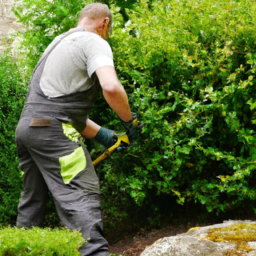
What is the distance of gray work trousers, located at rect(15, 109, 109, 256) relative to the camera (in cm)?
267

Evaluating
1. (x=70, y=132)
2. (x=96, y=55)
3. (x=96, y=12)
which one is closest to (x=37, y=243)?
(x=70, y=132)

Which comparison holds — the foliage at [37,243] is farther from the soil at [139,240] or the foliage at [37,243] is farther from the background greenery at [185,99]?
the soil at [139,240]

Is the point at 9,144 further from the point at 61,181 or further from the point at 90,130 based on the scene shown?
the point at 61,181

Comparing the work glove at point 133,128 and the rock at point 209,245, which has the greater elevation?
the work glove at point 133,128

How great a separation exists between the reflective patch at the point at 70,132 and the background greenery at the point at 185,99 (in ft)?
2.31

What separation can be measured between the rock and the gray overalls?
1.33ft

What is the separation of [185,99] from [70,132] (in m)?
1.03

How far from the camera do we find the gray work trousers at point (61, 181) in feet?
8.77

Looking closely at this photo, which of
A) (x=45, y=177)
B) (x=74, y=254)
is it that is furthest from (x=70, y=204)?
(x=74, y=254)

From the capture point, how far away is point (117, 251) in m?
3.76

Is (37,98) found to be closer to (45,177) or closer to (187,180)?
(45,177)

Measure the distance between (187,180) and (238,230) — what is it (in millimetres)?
769

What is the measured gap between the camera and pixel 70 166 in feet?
9.41

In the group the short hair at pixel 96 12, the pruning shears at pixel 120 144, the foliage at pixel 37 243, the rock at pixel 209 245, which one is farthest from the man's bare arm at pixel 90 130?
the foliage at pixel 37 243
